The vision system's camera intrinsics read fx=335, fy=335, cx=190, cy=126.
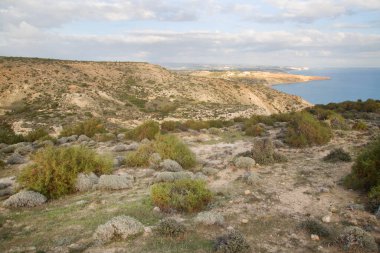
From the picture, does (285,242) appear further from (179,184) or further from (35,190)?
(35,190)

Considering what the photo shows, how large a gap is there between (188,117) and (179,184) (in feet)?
93.4

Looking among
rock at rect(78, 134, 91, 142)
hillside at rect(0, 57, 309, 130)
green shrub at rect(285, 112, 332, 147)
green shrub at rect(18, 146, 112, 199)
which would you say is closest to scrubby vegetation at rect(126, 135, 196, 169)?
green shrub at rect(18, 146, 112, 199)

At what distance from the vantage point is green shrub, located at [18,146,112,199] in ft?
32.6

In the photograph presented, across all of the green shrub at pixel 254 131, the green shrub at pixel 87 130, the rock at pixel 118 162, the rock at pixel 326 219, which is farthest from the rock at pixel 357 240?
the green shrub at pixel 87 130

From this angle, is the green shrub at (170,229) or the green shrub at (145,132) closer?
the green shrub at (170,229)

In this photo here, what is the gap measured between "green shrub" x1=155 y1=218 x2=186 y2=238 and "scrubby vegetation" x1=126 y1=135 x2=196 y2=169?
5896 millimetres

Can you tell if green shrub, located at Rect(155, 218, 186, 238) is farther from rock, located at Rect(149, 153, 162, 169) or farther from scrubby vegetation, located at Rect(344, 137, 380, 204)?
rock, located at Rect(149, 153, 162, 169)

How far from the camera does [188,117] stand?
37469 millimetres

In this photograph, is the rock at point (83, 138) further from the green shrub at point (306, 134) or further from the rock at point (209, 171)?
the green shrub at point (306, 134)

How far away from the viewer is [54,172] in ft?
33.7

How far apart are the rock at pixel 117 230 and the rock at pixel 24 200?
3.38 metres

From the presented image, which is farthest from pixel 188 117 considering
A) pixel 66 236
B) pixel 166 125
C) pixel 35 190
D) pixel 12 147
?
pixel 66 236

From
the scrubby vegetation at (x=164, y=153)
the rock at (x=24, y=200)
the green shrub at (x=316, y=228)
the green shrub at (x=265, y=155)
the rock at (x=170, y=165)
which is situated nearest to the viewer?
the green shrub at (x=316, y=228)

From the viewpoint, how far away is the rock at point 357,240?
6207mm
